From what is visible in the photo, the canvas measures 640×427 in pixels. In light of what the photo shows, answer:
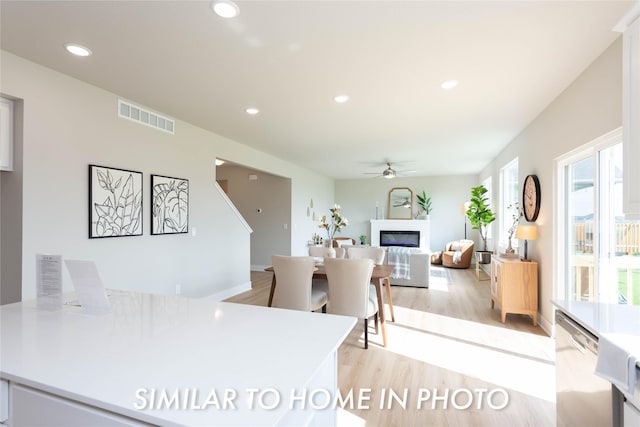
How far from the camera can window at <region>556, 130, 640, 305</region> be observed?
2.32 metres

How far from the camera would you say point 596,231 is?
2689mm

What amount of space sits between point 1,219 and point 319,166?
5821 mm

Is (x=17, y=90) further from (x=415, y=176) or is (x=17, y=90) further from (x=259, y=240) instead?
(x=415, y=176)

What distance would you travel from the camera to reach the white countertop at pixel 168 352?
80 cm

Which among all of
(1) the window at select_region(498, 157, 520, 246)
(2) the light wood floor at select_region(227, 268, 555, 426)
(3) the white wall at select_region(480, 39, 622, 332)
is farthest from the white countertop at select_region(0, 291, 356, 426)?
(1) the window at select_region(498, 157, 520, 246)

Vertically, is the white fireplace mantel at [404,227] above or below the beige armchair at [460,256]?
above

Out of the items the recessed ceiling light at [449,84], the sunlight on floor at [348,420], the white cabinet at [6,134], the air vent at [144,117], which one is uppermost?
the recessed ceiling light at [449,84]

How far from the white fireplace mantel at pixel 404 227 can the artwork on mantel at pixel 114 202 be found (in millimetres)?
7169

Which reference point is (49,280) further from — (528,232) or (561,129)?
(528,232)

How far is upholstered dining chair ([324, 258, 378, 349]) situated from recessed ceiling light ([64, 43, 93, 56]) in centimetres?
258

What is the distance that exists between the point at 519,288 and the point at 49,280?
4389 mm

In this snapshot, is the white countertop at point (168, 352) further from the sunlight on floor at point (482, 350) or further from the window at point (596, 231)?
the window at point (596, 231)

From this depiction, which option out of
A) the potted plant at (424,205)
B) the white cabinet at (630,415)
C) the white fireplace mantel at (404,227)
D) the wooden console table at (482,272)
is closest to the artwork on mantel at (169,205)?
the white cabinet at (630,415)

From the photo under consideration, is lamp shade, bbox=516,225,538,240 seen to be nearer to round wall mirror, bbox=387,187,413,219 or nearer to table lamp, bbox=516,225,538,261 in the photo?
table lamp, bbox=516,225,538,261
